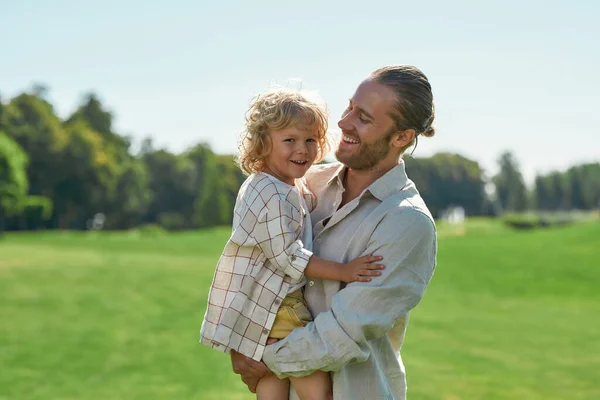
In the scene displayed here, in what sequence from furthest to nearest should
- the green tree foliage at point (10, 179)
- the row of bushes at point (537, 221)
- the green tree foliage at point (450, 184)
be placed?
1. the green tree foliage at point (450, 184)
2. the row of bushes at point (537, 221)
3. the green tree foliage at point (10, 179)

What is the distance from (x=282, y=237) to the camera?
321 cm

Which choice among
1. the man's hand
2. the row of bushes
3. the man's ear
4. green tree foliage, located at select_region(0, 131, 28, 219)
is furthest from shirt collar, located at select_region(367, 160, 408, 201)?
the row of bushes

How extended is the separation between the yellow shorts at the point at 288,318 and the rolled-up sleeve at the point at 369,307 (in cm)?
7

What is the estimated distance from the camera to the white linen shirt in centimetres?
307

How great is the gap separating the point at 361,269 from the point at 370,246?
103 mm

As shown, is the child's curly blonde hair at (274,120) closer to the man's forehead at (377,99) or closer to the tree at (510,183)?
the man's forehead at (377,99)

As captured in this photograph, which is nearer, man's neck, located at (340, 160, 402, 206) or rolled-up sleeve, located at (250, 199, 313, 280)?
rolled-up sleeve, located at (250, 199, 313, 280)

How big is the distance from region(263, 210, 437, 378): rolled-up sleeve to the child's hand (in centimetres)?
3

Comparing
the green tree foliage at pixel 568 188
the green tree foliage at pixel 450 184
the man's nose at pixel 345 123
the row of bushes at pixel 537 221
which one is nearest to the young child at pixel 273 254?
the man's nose at pixel 345 123

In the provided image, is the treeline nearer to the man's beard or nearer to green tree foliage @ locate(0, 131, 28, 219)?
green tree foliage @ locate(0, 131, 28, 219)

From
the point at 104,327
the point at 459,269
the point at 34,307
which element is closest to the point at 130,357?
the point at 104,327

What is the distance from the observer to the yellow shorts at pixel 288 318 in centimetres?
323

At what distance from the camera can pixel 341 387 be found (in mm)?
3227

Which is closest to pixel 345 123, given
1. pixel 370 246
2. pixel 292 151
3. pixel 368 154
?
pixel 368 154
